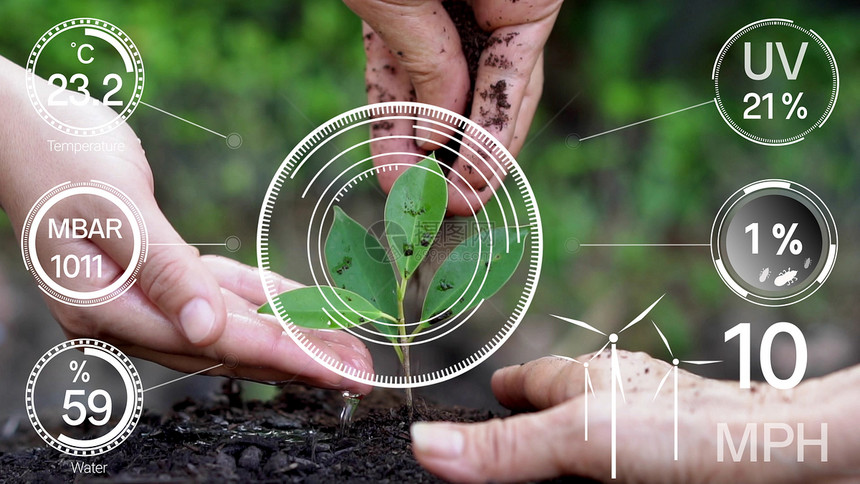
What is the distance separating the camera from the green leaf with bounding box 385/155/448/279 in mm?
837

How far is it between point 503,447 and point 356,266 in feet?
1.03

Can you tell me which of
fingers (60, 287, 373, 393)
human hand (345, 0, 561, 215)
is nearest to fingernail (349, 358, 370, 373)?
fingers (60, 287, 373, 393)

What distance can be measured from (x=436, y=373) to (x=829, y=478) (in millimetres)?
458

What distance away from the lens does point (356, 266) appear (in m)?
0.86

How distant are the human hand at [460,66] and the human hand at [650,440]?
369mm

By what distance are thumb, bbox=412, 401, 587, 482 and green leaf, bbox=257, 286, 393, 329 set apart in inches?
8.4

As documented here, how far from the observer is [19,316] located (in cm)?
183

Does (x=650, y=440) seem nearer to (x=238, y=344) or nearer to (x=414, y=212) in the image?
(x=414, y=212)
